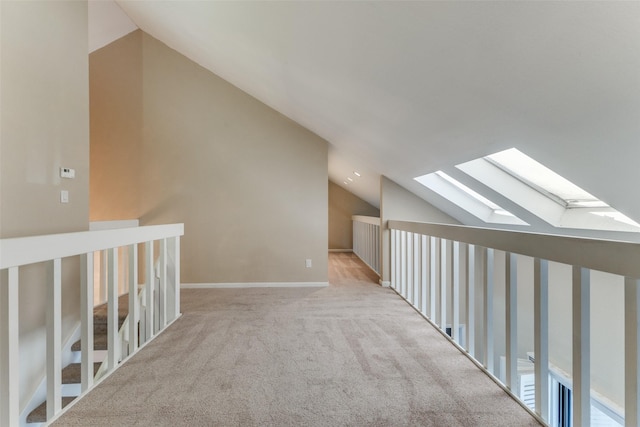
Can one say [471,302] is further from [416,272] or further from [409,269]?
[409,269]

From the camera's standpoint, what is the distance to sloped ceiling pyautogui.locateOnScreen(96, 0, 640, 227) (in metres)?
1.18

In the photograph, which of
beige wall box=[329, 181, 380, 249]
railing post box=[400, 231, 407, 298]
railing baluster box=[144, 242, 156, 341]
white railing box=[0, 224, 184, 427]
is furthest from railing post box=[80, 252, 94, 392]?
beige wall box=[329, 181, 380, 249]

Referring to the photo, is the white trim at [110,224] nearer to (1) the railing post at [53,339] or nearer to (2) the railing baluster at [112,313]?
(2) the railing baluster at [112,313]

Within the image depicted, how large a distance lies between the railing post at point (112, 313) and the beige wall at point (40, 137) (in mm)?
726

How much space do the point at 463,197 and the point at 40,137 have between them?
4.27 metres

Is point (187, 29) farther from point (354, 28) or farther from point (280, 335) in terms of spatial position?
point (280, 335)

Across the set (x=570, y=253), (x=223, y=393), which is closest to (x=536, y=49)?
(x=570, y=253)

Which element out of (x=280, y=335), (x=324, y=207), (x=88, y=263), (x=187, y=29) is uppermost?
(x=187, y=29)

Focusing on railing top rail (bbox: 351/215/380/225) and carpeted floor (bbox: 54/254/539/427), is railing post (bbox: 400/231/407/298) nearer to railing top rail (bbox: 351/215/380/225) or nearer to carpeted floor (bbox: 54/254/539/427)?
carpeted floor (bbox: 54/254/539/427)

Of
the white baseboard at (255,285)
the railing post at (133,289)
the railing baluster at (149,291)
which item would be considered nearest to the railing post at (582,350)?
the railing post at (133,289)

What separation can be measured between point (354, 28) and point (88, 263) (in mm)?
1922

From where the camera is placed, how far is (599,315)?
3.31 meters

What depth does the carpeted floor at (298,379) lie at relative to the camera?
1.72 m

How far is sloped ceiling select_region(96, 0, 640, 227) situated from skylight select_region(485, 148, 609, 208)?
1.42 ft
